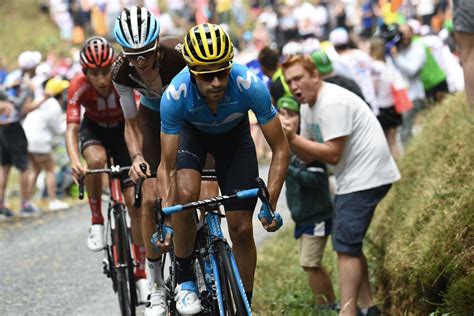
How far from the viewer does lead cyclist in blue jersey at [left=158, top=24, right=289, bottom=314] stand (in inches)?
240

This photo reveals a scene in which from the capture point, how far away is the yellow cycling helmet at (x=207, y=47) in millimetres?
6023

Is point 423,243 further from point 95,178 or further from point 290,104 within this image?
point 95,178

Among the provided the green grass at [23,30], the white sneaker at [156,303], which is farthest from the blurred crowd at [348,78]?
the green grass at [23,30]

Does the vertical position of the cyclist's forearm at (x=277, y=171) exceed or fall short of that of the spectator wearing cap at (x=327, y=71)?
it falls short

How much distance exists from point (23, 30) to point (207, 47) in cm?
3179

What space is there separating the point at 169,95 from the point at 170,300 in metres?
1.67

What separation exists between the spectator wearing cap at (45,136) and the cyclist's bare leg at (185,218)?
10686 millimetres

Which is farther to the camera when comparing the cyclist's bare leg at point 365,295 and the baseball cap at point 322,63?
the baseball cap at point 322,63

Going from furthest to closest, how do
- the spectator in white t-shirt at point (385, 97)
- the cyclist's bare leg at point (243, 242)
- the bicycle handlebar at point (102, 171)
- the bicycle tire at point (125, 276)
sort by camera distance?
1. the spectator in white t-shirt at point (385, 97)
2. the bicycle tire at point (125, 276)
3. the bicycle handlebar at point (102, 171)
4. the cyclist's bare leg at point (243, 242)

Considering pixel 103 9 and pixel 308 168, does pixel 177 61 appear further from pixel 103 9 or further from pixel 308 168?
pixel 103 9

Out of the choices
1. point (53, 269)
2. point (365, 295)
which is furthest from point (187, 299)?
point (53, 269)

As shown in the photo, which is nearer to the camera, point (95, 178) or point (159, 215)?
point (159, 215)

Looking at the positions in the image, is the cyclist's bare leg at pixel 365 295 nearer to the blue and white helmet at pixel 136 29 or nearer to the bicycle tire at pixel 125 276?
the bicycle tire at pixel 125 276

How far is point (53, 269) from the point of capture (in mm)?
11875
